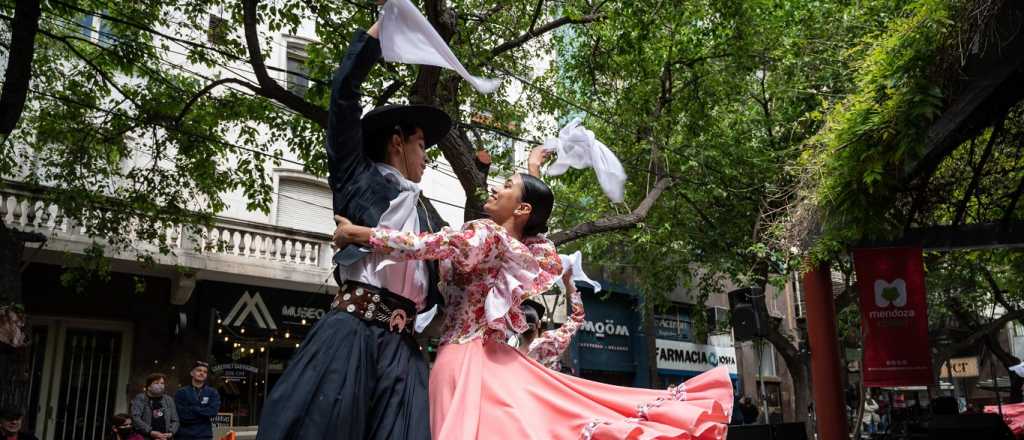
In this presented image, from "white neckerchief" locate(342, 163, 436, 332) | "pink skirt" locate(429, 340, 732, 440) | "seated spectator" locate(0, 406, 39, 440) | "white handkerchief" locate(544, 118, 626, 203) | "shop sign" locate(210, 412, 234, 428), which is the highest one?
"white handkerchief" locate(544, 118, 626, 203)

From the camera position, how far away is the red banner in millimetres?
7949

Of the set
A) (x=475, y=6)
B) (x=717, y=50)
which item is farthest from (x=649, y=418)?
(x=717, y=50)

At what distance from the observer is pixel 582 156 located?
4.16 m

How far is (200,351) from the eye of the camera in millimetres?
13773

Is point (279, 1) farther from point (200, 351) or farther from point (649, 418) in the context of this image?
point (649, 418)

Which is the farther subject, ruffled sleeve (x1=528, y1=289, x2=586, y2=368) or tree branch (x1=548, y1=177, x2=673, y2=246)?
tree branch (x1=548, y1=177, x2=673, y2=246)

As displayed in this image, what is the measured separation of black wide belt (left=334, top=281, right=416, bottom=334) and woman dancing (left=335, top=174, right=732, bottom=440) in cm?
18

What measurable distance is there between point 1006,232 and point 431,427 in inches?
279

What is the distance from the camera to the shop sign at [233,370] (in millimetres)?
13883

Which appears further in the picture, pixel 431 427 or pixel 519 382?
pixel 519 382

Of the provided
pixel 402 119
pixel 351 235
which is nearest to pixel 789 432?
pixel 402 119

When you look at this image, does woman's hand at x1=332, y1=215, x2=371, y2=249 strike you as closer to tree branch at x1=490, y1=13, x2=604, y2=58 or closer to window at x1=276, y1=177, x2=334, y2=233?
tree branch at x1=490, y1=13, x2=604, y2=58

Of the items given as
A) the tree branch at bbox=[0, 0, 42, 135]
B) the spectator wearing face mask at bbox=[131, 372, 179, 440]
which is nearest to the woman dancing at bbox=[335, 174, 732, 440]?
the tree branch at bbox=[0, 0, 42, 135]

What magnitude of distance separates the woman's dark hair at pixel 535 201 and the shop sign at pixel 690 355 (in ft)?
66.4
